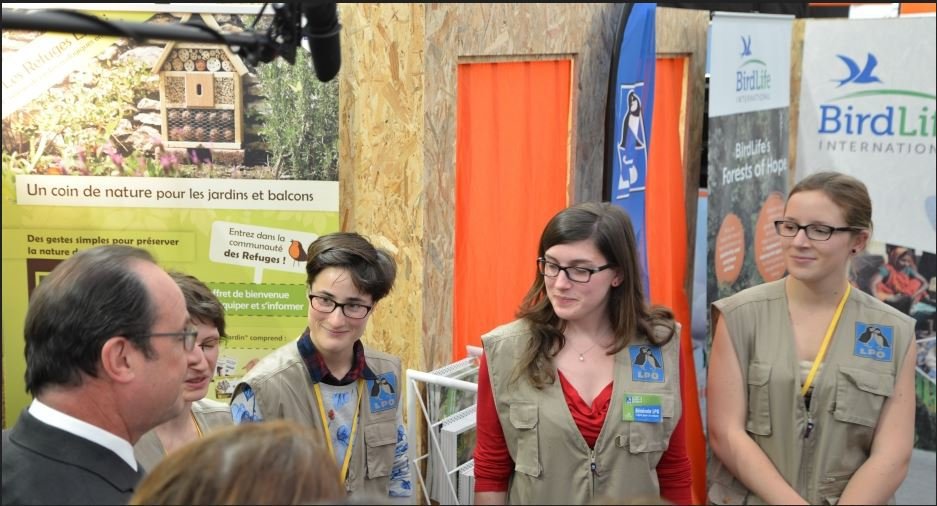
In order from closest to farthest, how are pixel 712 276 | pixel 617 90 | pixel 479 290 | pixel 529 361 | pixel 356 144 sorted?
pixel 529 361 < pixel 356 144 < pixel 479 290 < pixel 617 90 < pixel 712 276

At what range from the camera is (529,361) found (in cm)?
287

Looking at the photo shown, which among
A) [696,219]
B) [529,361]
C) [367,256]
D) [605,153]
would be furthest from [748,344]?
[696,219]

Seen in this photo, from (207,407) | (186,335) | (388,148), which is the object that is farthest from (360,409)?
(388,148)

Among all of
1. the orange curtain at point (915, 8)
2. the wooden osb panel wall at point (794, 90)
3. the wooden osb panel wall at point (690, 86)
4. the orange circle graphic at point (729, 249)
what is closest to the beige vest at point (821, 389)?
the orange circle graphic at point (729, 249)

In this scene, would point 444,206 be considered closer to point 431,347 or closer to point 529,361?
point 431,347

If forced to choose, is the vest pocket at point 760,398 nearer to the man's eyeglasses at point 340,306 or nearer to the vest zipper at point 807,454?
the vest zipper at point 807,454

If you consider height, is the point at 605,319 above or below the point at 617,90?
below

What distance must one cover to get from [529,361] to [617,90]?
247cm

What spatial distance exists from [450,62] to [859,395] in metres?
2.04

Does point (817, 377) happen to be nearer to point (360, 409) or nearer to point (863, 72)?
point (360, 409)

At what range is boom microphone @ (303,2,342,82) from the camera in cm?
191

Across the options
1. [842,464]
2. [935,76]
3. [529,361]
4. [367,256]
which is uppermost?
[935,76]

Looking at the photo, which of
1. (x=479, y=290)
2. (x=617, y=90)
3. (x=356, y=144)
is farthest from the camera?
(x=617, y=90)

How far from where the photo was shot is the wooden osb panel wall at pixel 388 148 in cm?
400
